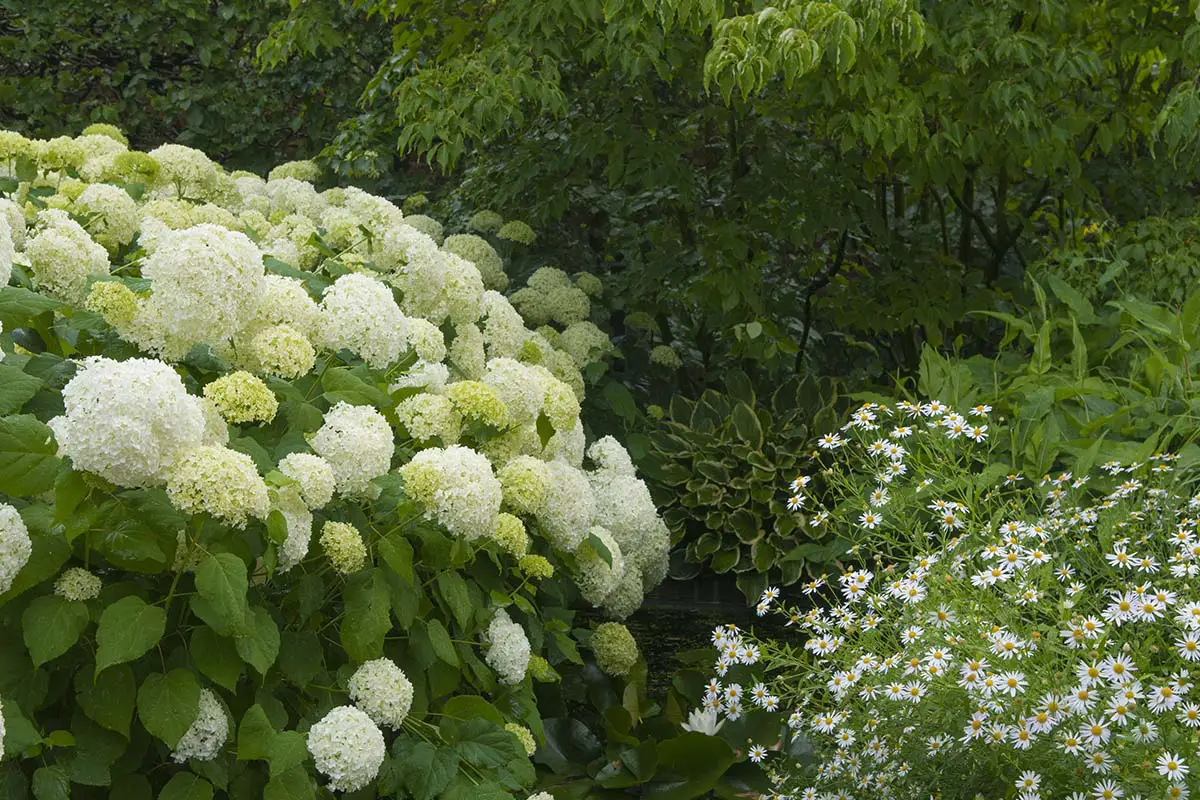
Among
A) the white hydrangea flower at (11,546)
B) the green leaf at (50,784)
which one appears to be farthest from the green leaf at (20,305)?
the green leaf at (50,784)

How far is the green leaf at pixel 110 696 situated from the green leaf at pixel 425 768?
620 mm

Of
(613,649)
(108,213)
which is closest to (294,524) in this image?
(108,213)

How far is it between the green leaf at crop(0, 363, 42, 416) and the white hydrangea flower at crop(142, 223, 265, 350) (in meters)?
0.26

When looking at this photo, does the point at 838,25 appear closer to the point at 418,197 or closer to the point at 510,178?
the point at 510,178

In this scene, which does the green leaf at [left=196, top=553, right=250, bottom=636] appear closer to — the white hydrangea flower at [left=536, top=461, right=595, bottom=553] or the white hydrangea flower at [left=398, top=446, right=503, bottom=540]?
the white hydrangea flower at [left=398, top=446, right=503, bottom=540]

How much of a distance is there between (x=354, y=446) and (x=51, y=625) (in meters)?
0.63

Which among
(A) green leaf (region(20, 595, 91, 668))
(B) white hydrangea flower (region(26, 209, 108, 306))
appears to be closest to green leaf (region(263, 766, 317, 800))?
(A) green leaf (region(20, 595, 91, 668))

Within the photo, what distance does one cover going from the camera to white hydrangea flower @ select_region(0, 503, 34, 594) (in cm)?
206

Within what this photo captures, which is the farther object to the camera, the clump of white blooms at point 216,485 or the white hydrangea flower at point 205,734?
the white hydrangea flower at point 205,734

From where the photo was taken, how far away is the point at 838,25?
132 inches

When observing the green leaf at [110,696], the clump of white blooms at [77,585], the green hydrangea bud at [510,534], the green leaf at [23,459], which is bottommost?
the green hydrangea bud at [510,534]

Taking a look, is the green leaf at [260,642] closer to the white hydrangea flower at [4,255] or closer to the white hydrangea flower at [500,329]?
the white hydrangea flower at [4,255]

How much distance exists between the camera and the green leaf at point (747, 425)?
4.63 metres

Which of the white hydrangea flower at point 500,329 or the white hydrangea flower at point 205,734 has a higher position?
the white hydrangea flower at point 205,734
